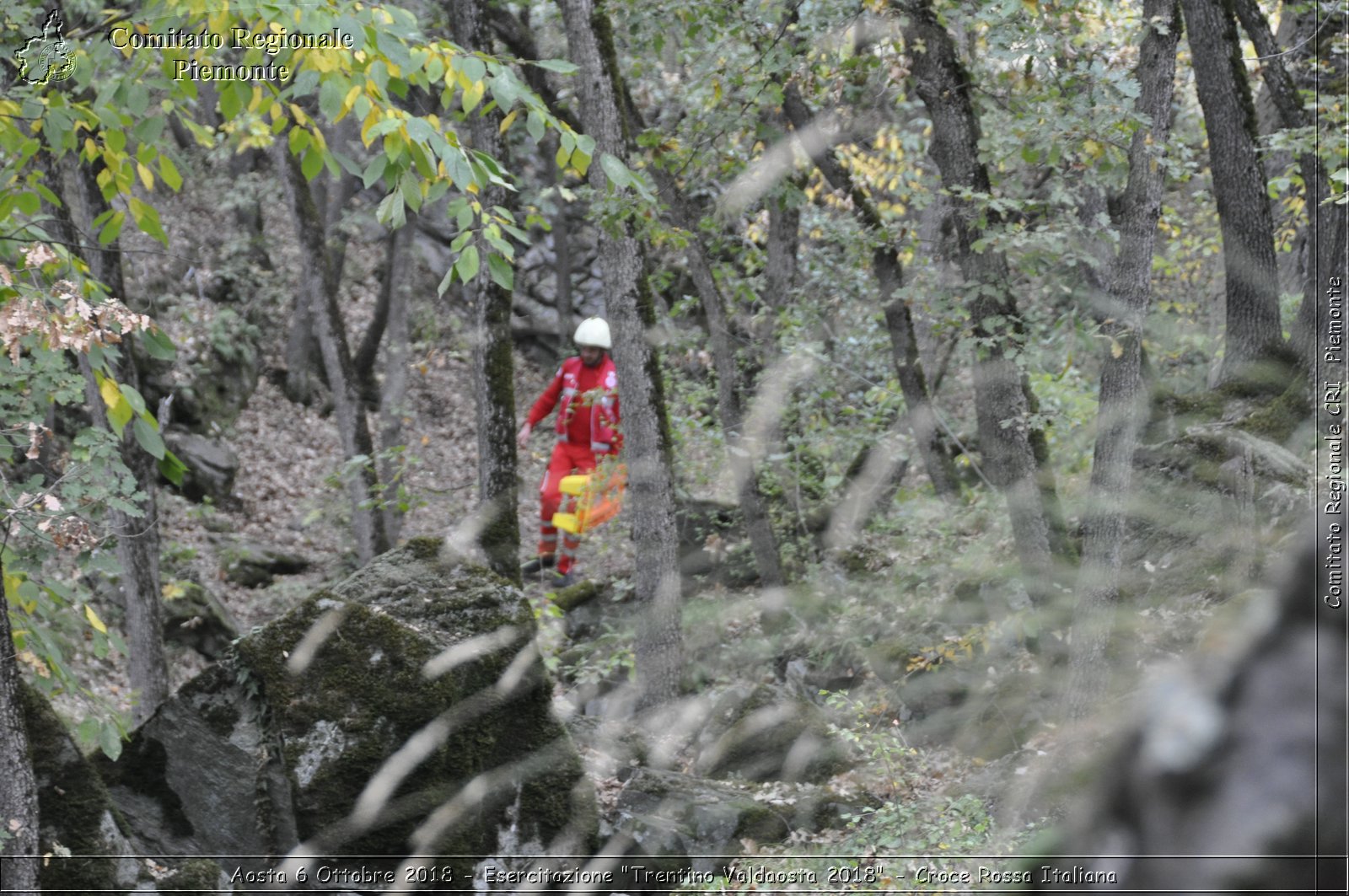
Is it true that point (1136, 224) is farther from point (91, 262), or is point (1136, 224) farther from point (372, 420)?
point (372, 420)

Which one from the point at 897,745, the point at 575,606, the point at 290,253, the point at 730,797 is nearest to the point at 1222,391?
the point at 897,745

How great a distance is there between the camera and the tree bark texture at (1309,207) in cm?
778

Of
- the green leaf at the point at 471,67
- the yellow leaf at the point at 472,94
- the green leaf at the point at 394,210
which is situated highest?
the green leaf at the point at 471,67

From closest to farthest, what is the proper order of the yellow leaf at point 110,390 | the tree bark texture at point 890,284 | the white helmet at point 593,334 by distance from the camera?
the yellow leaf at point 110,390 → the tree bark texture at point 890,284 → the white helmet at point 593,334

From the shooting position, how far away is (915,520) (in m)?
10.6

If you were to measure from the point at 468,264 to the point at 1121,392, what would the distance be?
404cm

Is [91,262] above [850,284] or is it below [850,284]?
above

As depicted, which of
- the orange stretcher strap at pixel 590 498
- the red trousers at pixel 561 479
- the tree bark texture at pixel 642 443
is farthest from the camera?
the red trousers at pixel 561 479

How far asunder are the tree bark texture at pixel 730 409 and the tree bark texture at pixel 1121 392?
405 centimetres

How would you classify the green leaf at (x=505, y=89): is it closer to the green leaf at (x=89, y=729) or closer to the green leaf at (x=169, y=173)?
the green leaf at (x=169, y=173)

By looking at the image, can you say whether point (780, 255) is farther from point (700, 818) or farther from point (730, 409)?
point (700, 818)

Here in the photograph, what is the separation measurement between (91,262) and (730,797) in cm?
683

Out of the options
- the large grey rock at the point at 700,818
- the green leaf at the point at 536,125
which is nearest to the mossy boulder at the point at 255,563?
the large grey rock at the point at 700,818

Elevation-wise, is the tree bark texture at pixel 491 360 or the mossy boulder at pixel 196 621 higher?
the tree bark texture at pixel 491 360
